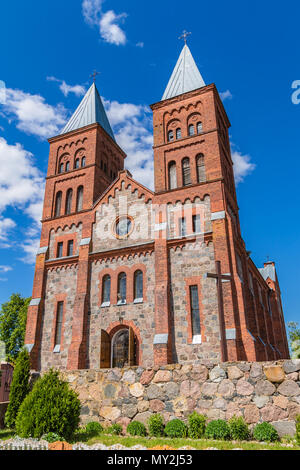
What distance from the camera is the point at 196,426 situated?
9.47m

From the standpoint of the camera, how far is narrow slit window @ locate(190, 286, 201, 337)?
59.4 ft

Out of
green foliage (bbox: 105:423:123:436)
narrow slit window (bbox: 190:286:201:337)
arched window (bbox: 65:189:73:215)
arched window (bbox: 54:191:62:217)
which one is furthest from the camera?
arched window (bbox: 54:191:62:217)

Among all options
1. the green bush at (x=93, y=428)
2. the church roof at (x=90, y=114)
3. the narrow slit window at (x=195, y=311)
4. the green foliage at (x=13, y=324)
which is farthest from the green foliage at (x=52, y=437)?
the green foliage at (x=13, y=324)

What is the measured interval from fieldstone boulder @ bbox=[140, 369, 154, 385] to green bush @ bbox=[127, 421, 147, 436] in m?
1.12

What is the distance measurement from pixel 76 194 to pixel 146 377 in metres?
17.6

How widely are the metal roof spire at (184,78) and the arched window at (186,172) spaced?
599cm

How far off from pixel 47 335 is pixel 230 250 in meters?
12.4

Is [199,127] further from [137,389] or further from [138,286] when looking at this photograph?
[137,389]

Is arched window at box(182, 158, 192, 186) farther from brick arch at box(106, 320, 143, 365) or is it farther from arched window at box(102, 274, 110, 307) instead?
brick arch at box(106, 320, 143, 365)

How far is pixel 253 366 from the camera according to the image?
31.4 feet

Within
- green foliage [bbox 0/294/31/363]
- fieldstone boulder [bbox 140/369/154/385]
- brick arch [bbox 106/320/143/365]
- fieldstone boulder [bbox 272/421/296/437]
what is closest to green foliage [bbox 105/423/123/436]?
fieldstone boulder [bbox 140/369/154/385]

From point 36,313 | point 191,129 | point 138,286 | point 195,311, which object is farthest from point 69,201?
point 195,311

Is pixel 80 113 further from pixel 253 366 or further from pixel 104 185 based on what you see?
pixel 253 366

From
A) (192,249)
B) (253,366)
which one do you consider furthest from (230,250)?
(253,366)
